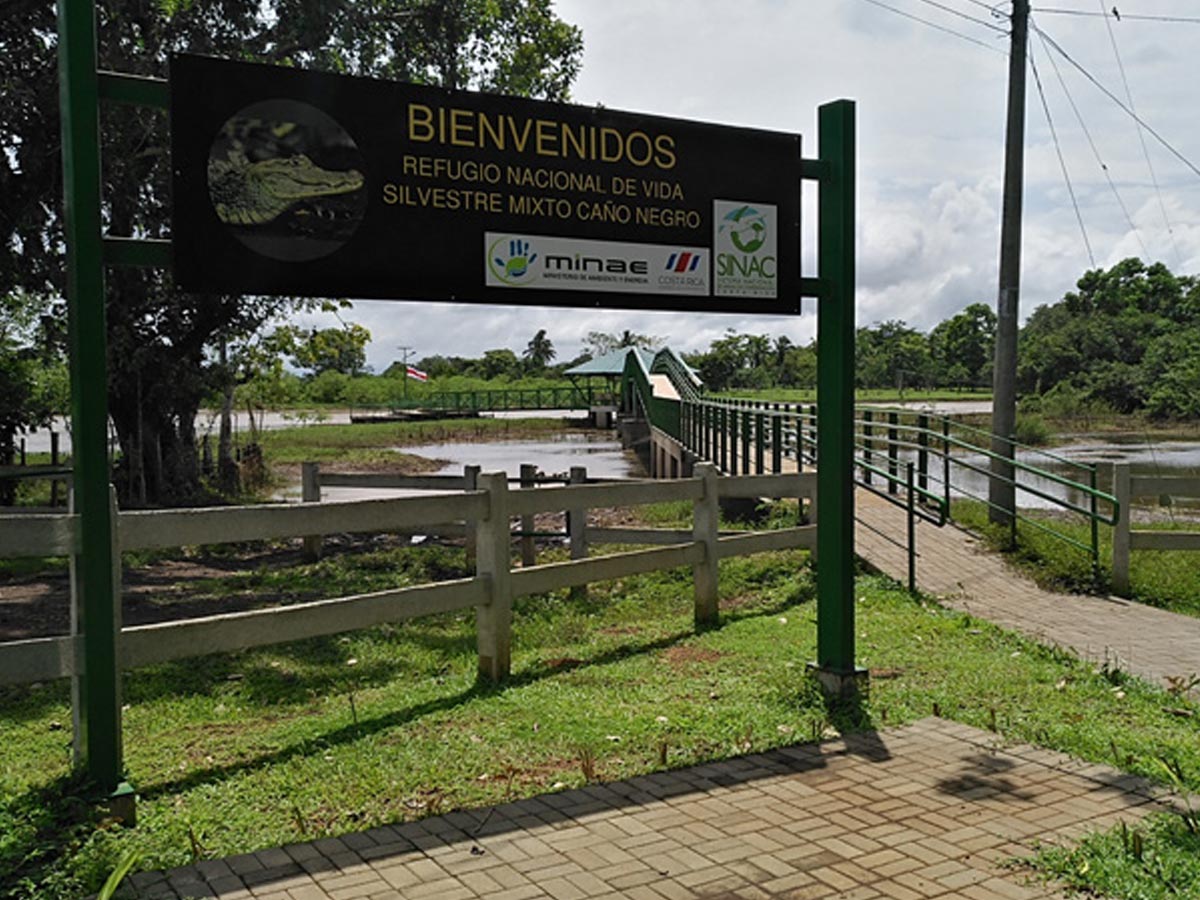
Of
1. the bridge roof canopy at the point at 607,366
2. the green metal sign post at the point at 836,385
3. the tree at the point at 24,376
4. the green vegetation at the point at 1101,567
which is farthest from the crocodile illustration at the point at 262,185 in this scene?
the bridge roof canopy at the point at 607,366

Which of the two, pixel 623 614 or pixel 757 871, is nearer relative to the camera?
pixel 757 871

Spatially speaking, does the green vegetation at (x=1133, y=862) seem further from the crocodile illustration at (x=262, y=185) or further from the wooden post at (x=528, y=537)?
the wooden post at (x=528, y=537)

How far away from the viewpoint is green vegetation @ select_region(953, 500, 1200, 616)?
1003 centimetres

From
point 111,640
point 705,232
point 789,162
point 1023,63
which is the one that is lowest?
point 111,640

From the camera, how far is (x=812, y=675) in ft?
20.9

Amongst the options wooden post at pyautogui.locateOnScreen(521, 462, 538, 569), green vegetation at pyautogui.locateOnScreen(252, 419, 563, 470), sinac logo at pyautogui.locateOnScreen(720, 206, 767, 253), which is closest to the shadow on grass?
sinac logo at pyautogui.locateOnScreen(720, 206, 767, 253)

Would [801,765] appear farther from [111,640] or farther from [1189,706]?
[111,640]

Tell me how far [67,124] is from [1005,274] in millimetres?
11648

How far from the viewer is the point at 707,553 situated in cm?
859

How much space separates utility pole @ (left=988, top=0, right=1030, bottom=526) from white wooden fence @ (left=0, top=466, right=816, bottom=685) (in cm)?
562

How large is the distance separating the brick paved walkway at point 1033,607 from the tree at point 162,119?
33.0 ft

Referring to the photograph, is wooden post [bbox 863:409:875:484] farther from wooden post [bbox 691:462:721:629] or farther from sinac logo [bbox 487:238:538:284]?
sinac logo [bbox 487:238:538:284]

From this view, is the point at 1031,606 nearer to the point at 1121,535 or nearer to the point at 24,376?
the point at 1121,535

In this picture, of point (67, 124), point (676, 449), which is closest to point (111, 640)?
point (67, 124)
